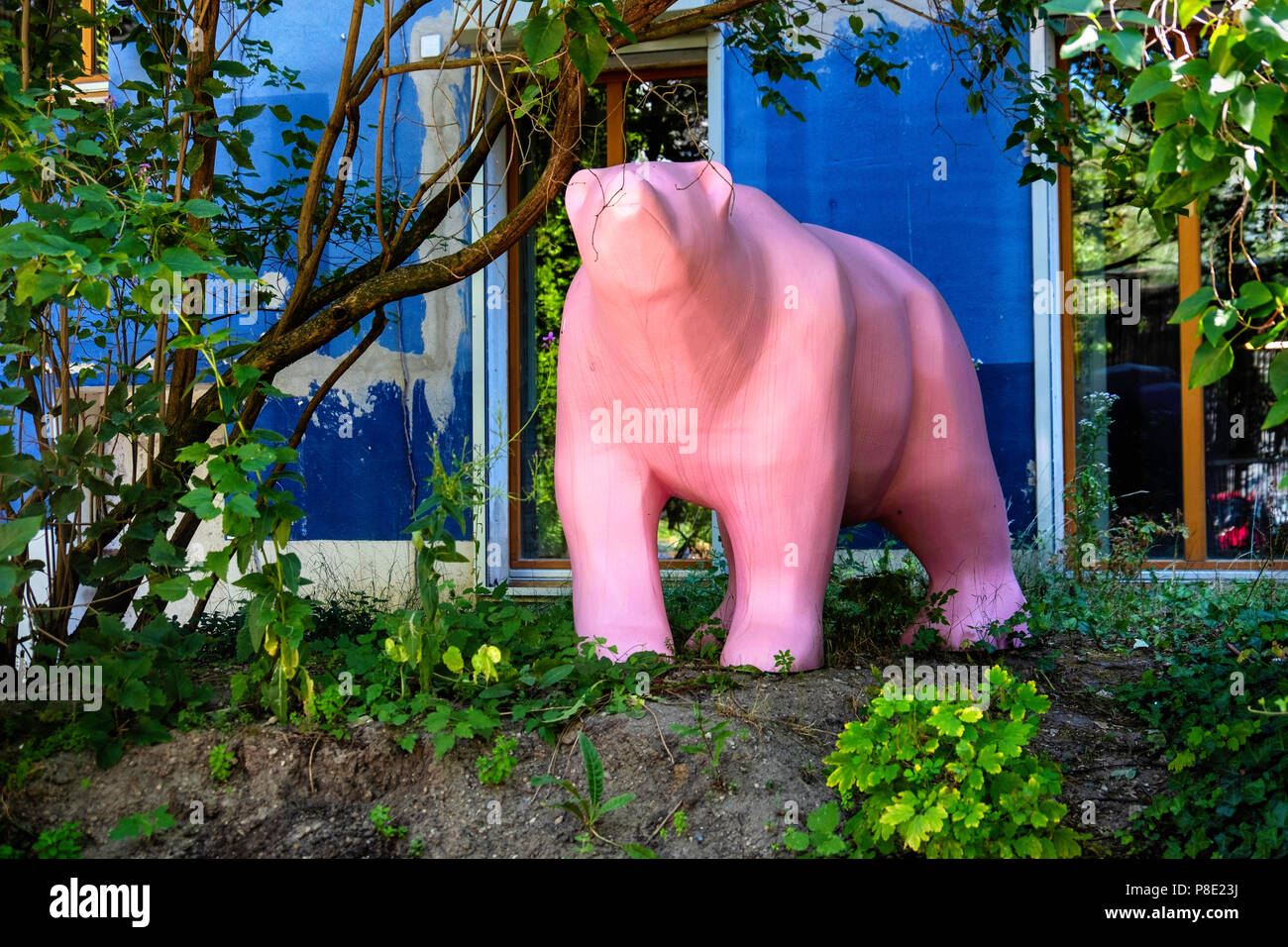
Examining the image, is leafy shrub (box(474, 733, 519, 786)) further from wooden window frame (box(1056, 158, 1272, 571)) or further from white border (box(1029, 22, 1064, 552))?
wooden window frame (box(1056, 158, 1272, 571))

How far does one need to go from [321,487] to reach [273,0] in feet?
9.18

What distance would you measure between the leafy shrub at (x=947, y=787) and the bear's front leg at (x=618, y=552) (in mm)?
934

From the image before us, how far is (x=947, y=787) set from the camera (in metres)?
2.06

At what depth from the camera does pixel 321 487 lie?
231 inches

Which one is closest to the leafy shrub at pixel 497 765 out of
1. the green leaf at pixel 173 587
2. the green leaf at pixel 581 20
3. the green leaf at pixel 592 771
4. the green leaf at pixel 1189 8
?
the green leaf at pixel 592 771

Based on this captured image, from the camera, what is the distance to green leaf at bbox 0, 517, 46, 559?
2.03 m

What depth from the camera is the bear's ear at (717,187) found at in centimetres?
274

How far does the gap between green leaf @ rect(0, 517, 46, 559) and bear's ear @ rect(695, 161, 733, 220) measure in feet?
5.50

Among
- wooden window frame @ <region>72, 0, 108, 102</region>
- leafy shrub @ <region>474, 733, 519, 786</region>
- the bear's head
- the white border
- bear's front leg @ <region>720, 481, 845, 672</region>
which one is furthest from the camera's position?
wooden window frame @ <region>72, 0, 108, 102</region>

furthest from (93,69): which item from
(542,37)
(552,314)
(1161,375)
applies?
(1161,375)

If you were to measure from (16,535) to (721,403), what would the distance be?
166 cm

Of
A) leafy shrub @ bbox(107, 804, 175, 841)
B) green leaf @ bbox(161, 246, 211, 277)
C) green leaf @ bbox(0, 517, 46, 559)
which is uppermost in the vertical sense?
green leaf @ bbox(161, 246, 211, 277)

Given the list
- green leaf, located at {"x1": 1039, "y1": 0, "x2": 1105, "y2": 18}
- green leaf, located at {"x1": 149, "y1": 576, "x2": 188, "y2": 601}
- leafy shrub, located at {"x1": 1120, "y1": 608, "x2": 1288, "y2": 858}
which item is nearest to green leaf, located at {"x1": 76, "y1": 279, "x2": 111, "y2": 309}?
green leaf, located at {"x1": 149, "y1": 576, "x2": 188, "y2": 601}

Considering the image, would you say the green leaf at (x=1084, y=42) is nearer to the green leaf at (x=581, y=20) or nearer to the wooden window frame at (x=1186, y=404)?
the green leaf at (x=581, y=20)
